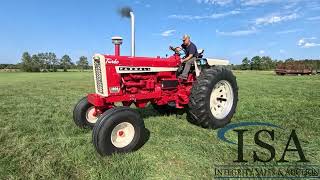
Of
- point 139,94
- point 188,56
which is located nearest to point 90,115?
point 139,94

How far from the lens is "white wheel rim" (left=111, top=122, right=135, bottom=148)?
537 centimetres

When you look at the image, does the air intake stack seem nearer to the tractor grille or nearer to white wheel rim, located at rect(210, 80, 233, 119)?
the tractor grille

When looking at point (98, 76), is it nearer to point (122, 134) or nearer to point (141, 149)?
point (122, 134)

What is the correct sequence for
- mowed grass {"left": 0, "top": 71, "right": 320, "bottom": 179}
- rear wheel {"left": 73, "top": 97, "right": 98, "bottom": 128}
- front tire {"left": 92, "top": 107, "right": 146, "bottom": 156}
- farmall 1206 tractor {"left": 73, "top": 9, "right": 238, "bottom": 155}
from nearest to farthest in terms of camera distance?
mowed grass {"left": 0, "top": 71, "right": 320, "bottom": 179} → front tire {"left": 92, "top": 107, "right": 146, "bottom": 156} → farmall 1206 tractor {"left": 73, "top": 9, "right": 238, "bottom": 155} → rear wheel {"left": 73, "top": 97, "right": 98, "bottom": 128}

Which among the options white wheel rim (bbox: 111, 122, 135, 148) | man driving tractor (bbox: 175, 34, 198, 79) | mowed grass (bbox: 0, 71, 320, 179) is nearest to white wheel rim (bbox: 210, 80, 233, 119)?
mowed grass (bbox: 0, 71, 320, 179)

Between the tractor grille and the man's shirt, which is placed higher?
the man's shirt

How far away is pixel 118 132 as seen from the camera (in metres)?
5.42

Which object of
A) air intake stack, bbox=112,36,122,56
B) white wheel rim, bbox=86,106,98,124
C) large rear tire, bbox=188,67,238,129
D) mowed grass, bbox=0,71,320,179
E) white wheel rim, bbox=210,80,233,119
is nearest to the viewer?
mowed grass, bbox=0,71,320,179

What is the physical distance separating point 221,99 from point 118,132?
311 centimetres

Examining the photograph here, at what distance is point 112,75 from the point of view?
6.19 meters

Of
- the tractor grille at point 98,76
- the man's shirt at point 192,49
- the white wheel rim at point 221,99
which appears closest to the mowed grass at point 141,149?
the white wheel rim at point 221,99

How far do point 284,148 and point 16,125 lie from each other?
5.76 metres

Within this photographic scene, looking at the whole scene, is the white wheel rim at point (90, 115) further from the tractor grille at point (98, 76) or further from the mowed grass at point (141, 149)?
the tractor grille at point (98, 76)

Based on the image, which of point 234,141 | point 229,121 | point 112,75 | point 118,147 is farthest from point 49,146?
point 229,121
